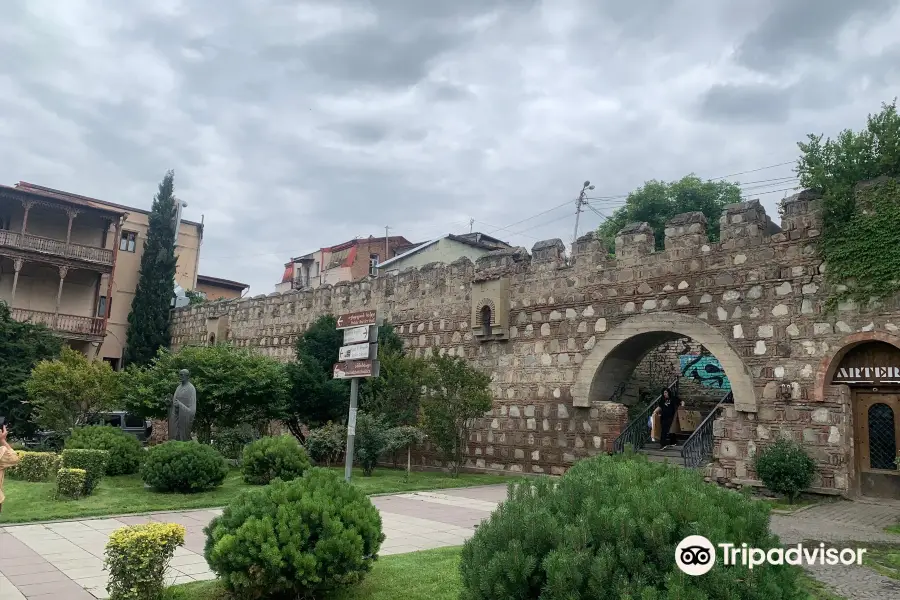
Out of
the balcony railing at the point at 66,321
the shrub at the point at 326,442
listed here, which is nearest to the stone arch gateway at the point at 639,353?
the shrub at the point at 326,442

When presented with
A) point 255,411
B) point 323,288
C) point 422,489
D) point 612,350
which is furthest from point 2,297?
point 612,350

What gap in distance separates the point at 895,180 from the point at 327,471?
986 cm

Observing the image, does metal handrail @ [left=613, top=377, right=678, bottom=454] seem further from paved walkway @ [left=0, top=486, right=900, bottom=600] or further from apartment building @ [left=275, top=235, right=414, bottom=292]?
apartment building @ [left=275, top=235, right=414, bottom=292]

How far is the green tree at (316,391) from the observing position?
17.9m

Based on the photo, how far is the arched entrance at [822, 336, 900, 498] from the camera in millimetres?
10484

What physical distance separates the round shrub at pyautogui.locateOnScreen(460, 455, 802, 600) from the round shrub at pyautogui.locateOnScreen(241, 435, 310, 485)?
925 centimetres

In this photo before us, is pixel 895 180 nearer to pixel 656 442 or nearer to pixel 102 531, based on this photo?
pixel 656 442

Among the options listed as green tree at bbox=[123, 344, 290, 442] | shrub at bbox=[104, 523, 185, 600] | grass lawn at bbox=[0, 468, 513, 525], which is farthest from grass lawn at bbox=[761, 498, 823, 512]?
green tree at bbox=[123, 344, 290, 442]

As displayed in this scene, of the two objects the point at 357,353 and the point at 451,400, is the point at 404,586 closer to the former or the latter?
the point at 357,353

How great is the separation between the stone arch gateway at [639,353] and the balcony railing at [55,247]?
85.3 feet

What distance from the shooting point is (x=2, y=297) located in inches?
1174

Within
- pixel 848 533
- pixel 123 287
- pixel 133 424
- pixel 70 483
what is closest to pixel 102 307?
pixel 123 287

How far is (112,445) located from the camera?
13.6 metres

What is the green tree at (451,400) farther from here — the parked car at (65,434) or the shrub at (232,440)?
the parked car at (65,434)
